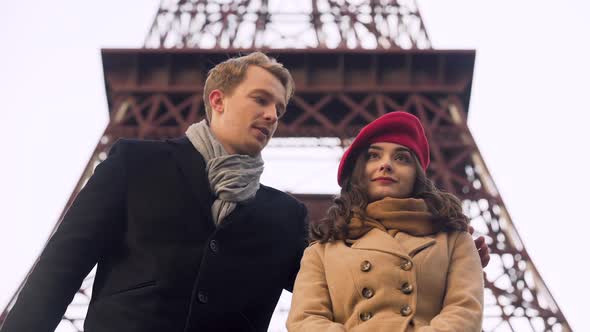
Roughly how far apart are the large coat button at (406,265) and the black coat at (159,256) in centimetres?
64

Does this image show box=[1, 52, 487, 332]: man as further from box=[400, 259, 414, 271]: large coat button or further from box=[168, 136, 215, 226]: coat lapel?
box=[400, 259, 414, 271]: large coat button

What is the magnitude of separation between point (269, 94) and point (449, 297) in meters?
1.19

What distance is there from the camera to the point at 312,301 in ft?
10.6

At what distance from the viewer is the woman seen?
3.11 meters

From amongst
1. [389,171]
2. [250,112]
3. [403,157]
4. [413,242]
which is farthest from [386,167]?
[250,112]

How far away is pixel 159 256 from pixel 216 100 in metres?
0.80

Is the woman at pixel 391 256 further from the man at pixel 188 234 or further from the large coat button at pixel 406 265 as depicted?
the man at pixel 188 234

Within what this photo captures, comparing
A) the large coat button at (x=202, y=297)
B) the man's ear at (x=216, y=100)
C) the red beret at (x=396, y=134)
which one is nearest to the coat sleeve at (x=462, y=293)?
the red beret at (x=396, y=134)

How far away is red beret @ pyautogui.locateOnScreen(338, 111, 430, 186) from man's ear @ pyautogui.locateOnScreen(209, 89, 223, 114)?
59 cm

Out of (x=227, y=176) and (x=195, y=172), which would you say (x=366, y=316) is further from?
(x=195, y=172)

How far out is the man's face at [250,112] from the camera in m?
3.69

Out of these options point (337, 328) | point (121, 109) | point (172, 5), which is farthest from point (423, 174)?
point (172, 5)

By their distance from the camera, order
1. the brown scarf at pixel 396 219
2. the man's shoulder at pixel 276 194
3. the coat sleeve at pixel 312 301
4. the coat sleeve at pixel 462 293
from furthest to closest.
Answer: the man's shoulder at pixel 276 194
the brown scarf at pixel 396 219
the coat sleeve at pixel 312 301
the coat sleeve at pixel 462 293

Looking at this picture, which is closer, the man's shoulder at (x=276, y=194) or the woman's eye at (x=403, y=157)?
the woman's eye at (x=403, y=157)
